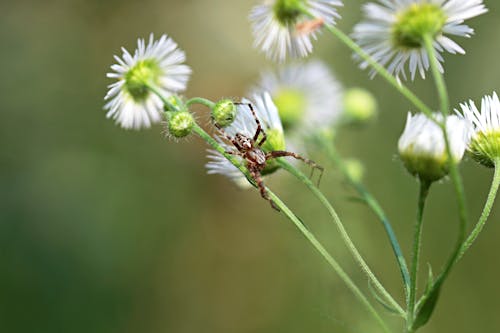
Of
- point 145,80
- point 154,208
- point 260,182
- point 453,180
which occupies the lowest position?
point 453,180

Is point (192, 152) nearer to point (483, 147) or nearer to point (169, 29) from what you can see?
point (169, 29)

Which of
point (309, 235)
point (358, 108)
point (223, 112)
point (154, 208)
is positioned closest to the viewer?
point (309, 235)

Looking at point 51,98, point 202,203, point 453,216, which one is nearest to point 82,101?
point 51,98

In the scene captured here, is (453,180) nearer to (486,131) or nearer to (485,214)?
(485,214)

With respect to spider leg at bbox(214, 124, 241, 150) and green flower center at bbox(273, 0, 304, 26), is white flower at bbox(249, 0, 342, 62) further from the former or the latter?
spider leg at bbox(214, 124, 241, 150)

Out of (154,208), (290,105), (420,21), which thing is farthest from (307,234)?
(154,208)

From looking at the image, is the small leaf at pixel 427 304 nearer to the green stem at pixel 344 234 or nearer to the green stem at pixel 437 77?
the green stem at pixel 344 234

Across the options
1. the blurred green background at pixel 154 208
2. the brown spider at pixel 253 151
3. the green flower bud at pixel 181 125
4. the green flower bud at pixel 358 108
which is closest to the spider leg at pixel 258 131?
the brown spider at pixel 253 151
